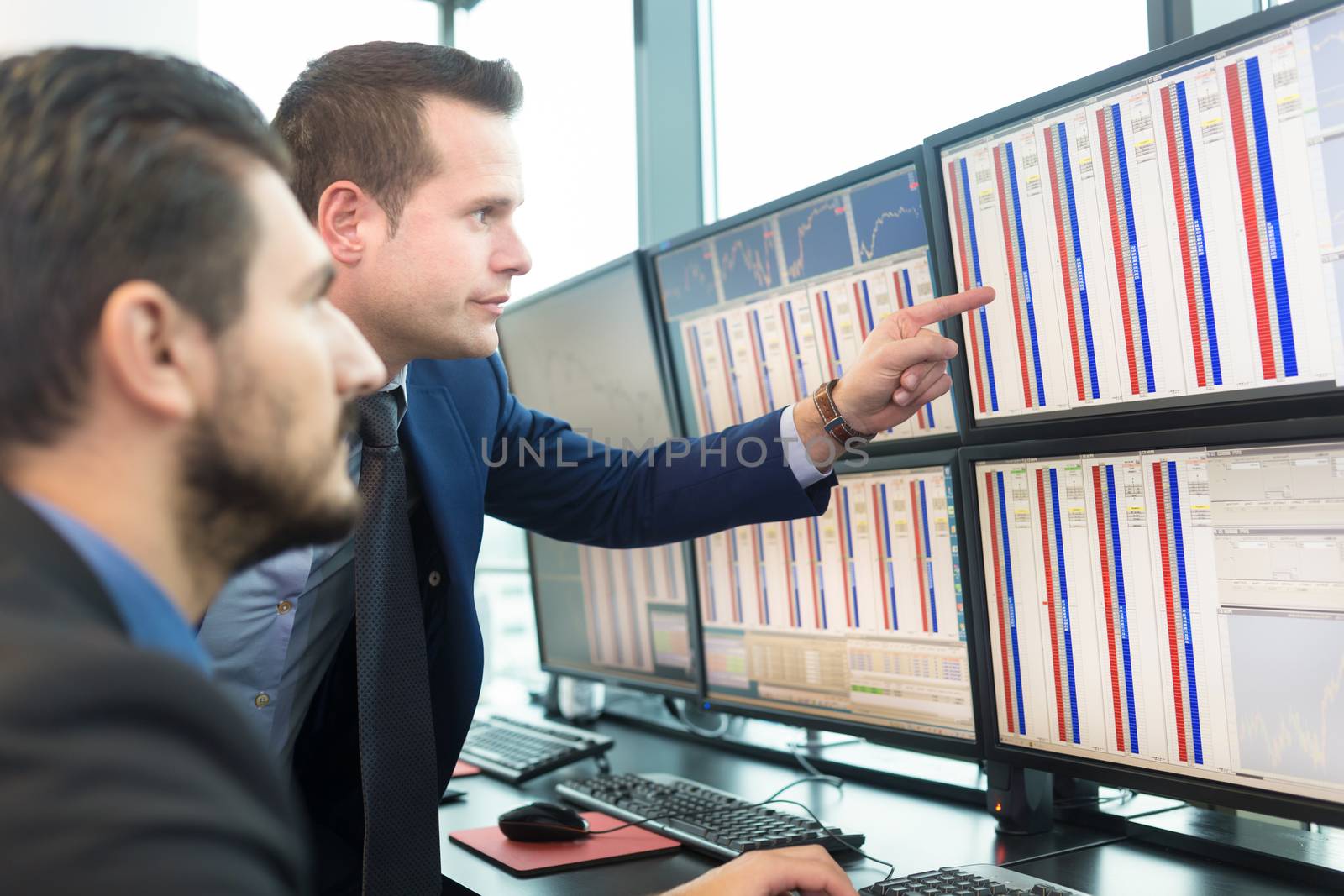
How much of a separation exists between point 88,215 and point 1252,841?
1.26m

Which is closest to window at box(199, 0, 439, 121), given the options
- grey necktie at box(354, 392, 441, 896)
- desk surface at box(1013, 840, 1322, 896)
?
grey necktie at box(354, 392, 441, 896)

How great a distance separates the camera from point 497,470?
1664 mm

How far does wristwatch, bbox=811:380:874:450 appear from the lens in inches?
54.2

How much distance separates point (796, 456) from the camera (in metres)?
1.43

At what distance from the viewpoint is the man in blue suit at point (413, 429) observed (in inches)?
51.3

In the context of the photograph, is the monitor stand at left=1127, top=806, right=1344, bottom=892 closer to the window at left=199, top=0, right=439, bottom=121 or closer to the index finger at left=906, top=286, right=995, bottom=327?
the index finger at left=906, top=286, right=995, bottom=327

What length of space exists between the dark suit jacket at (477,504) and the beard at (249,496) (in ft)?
2.46

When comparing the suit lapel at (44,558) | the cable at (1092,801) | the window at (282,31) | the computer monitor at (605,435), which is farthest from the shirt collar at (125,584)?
the window at (282,31)

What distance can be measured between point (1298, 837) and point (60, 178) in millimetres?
1327

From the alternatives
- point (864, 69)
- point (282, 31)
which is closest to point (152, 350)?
point (864, 69)

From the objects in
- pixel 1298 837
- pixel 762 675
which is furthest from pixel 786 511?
pixel 1298 837

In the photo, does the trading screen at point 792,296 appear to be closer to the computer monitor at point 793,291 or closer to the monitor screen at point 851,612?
the computer monitor at point 793,291

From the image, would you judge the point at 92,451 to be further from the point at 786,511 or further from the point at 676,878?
the point at 786,511

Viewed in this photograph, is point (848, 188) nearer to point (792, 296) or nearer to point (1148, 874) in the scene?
point (792, 296)
